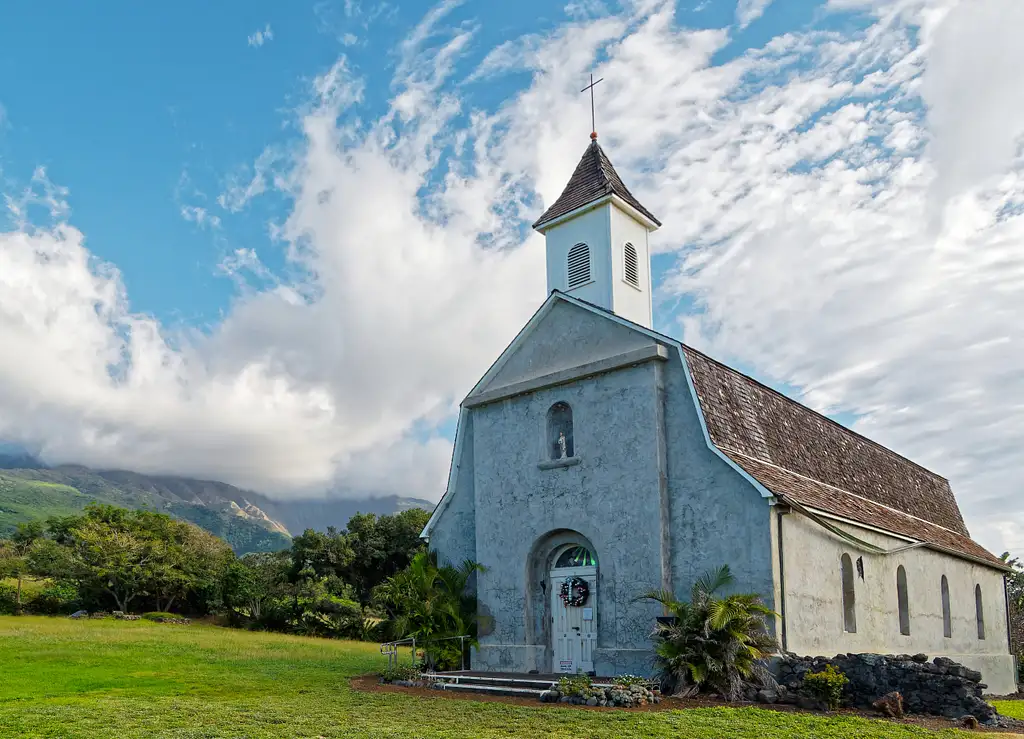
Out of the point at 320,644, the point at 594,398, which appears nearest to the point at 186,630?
Result: the point at 320,644

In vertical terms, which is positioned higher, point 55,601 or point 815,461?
point 815,461

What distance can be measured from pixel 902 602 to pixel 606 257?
12.0 m

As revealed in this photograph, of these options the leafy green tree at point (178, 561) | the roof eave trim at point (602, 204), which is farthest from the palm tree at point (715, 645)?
the leafy green tree at point (178, 561)

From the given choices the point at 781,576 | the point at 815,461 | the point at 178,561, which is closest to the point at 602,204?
the point at 815,461

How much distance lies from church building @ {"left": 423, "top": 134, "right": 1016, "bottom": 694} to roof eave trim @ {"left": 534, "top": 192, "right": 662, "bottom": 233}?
0.06 m

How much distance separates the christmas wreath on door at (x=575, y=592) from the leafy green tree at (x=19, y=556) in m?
34.2

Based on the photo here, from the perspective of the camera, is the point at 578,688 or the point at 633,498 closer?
the point at 578,688

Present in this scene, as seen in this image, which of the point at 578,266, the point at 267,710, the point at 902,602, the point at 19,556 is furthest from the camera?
the point at 19,556

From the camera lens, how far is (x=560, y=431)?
21.1 metres

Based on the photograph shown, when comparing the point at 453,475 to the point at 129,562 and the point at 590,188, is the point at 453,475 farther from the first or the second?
the point at 129,562

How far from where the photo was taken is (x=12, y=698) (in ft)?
50.0

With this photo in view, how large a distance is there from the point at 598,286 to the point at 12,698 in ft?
51.6

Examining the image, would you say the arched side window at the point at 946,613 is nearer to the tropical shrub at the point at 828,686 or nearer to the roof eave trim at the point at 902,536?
the roof eave trim at the point at 902,536

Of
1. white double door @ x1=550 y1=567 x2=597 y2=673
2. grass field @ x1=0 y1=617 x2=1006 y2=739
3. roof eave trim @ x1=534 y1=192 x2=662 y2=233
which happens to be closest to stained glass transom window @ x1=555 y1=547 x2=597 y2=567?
white double door @ x1=550 y1=567 x2=597 y2=673
